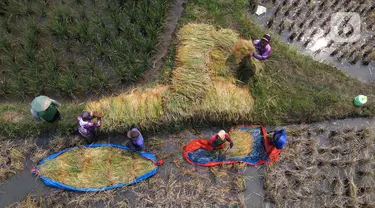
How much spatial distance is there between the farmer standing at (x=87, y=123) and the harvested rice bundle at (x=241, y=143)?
2118 millimetres

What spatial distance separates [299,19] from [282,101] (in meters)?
1.84

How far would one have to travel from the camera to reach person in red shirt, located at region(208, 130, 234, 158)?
409 cm

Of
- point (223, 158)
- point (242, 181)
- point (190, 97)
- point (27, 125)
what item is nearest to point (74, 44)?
point (27, 125)

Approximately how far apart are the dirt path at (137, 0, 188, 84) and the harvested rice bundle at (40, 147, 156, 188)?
4.44 ft

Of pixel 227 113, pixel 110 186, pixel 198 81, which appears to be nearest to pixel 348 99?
pixel 227 113

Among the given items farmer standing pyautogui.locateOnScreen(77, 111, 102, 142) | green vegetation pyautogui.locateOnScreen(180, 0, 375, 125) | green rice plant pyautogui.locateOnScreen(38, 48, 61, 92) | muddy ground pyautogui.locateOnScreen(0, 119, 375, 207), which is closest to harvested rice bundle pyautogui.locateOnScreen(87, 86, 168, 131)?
farmer standing pyautogui.locateOnScreen(77, 111, 102, 142)

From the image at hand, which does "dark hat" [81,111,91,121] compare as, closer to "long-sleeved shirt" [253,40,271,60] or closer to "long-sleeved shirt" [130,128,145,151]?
"long-sleeved shirt" [130,128,145,151]

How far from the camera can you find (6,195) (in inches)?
163

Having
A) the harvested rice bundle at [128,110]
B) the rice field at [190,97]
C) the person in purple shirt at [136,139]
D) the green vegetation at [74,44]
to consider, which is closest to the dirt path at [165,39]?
the green vegetation at [74,44]

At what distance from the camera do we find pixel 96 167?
431 centimetres

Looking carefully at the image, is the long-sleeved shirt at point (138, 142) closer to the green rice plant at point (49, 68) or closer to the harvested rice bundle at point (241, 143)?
Answer: the harvested rice bundle at point (241, 143)

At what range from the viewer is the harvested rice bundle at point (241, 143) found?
446 centimetres

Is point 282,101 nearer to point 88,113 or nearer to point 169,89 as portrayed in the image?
point 169,89

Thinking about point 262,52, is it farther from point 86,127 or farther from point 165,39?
point 86,127
